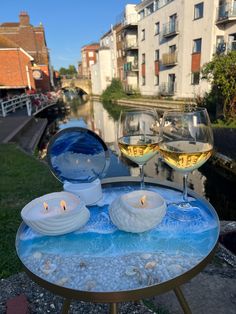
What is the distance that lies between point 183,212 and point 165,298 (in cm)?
124

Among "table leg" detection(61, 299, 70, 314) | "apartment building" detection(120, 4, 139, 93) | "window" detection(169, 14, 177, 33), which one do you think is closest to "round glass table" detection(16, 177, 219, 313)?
"table leg" detection(61, 299, 70, 314)

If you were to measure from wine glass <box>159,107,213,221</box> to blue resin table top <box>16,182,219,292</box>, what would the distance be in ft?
0.50

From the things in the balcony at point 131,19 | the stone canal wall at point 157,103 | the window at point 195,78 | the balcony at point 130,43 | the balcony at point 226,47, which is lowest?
the stone canal wall at point 157,103

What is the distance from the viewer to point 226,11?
15.1m

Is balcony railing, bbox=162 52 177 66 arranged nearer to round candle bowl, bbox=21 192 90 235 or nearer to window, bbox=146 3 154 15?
window, bbox=146 3 154 15

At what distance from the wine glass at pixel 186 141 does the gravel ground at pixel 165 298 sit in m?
1.18

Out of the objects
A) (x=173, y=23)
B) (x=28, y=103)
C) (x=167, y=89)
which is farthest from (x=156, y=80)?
(x=28, y=103)

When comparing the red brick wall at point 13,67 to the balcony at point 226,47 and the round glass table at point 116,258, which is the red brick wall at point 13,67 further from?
the round glass table at point 116,258

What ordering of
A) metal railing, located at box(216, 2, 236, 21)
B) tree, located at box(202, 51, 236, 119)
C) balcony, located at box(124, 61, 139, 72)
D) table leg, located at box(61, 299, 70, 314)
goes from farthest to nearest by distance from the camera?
balcony, located at box(124, 61, 139, 72)
metal railing, located at box(216, 2, 236, 21)
tree, located at box(202, 51, 236, 119)
table leg, located at box(61, 299, 70, 314)

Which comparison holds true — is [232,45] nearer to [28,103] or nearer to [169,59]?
[169,59]

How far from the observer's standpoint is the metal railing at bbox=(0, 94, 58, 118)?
14.6 meters

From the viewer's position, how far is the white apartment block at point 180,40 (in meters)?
16.0

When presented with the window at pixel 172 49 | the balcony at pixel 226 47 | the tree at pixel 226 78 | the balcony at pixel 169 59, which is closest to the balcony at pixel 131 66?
the balcony at pixel 169 59

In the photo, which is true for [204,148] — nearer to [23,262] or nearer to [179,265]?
[179,265]
